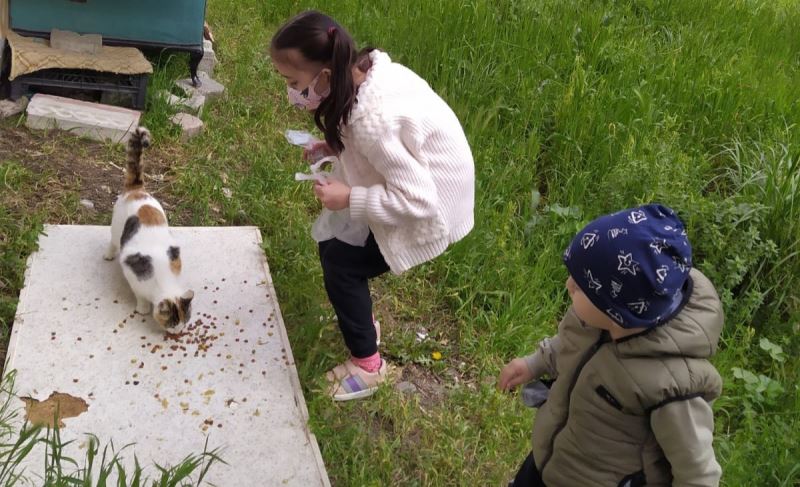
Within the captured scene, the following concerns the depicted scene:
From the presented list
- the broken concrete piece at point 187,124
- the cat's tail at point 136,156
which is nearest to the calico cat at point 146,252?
the cat's tail at point 136,156

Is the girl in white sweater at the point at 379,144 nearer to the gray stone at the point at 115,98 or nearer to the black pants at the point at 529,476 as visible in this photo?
the black pants at the point at 529,476

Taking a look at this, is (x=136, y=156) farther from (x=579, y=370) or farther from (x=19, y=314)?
(x=579, y=370)

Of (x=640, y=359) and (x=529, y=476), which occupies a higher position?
(x=640, y=359)

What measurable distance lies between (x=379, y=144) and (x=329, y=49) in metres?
0.36

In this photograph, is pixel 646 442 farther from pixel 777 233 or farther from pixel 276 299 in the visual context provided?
pixel 777 233

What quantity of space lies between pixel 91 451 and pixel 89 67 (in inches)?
125

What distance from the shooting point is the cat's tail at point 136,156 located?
325 cm

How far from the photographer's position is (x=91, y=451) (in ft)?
6.66

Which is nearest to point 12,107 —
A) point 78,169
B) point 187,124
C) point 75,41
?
point 75,41

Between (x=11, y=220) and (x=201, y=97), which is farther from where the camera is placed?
(x=201, y=97)

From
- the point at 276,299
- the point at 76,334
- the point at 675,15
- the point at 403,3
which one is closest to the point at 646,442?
the point at 276,299

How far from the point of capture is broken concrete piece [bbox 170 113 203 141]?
4628mm

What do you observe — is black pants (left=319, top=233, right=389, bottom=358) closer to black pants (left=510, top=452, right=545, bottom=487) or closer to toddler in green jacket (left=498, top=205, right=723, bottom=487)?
black pants (left=510, top=452, right=545, bottom=487)

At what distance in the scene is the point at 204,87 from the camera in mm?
5246
